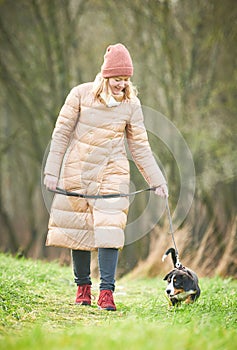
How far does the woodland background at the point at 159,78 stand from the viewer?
1096 cm

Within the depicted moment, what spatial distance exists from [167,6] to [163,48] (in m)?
0.69

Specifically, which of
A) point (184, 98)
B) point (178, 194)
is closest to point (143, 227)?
point (178, 194)

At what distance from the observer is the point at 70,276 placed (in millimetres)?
7648

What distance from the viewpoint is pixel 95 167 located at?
17.2 ft

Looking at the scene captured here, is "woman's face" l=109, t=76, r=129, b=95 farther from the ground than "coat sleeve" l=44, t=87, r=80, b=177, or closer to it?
farther from the ground

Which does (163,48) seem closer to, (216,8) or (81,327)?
(216,8)

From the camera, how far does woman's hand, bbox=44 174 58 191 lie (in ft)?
17.4

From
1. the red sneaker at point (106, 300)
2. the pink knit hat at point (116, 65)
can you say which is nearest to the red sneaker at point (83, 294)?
the red sneaker at point (106, 300)

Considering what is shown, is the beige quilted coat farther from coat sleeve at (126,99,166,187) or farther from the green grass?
the green grass

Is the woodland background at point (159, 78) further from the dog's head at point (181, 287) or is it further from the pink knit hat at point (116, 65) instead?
the pink knit hat at point (116, 65)

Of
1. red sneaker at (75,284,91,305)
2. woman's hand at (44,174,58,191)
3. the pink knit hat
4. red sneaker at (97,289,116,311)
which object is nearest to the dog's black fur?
red sneaker at (97,289,116,311)

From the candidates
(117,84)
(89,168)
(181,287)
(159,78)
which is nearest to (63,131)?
(89,168)

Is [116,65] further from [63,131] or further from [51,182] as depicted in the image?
[51,182]

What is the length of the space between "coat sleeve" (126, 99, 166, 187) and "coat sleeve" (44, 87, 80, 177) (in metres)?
0.42
